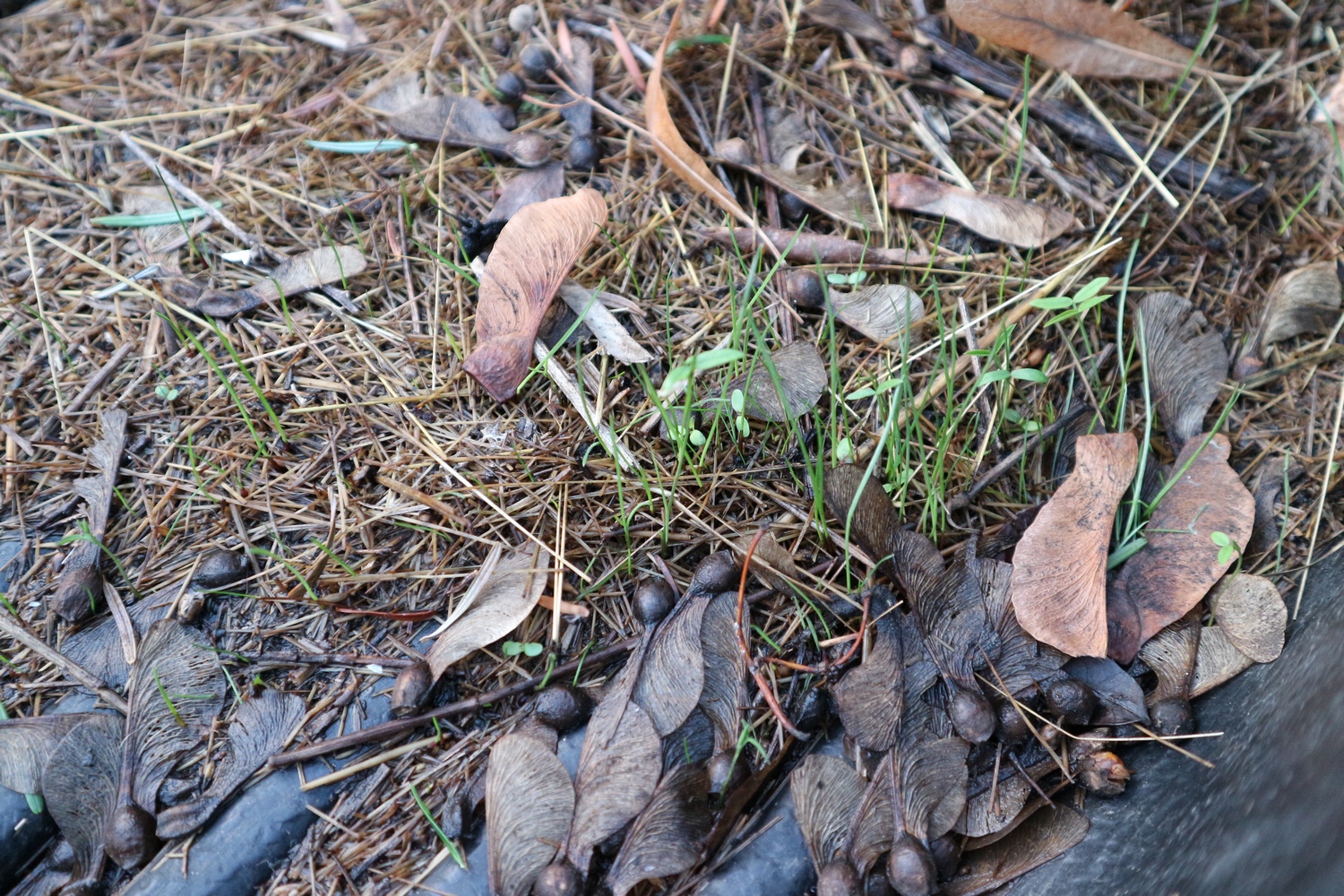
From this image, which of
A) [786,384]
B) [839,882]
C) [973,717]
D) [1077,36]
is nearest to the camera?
[839,882]

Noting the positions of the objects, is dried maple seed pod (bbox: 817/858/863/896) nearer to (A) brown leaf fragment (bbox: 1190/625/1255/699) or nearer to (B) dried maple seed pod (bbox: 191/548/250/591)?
(A) brown leaf fragment (bbox: 1190/625/1255/699)

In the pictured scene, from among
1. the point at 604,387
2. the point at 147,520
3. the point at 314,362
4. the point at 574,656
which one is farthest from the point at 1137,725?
the point at 147,520

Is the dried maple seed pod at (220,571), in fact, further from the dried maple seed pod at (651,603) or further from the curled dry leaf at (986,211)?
the curled dry leaf at (986,211)

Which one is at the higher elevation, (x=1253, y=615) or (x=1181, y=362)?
(x=1181, y=362)

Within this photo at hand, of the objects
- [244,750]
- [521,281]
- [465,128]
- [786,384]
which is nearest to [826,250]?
[786,384]

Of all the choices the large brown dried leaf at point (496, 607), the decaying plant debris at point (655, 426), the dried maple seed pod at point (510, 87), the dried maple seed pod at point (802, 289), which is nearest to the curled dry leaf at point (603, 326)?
the decaying plant debris at point (655, 426)

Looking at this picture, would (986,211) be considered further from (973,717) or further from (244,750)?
(244,750)

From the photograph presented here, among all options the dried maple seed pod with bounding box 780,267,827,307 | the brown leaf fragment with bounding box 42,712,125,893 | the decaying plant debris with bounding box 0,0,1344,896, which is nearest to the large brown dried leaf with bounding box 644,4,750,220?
the decaying plant debris with bounding box 0,0,1344,896
